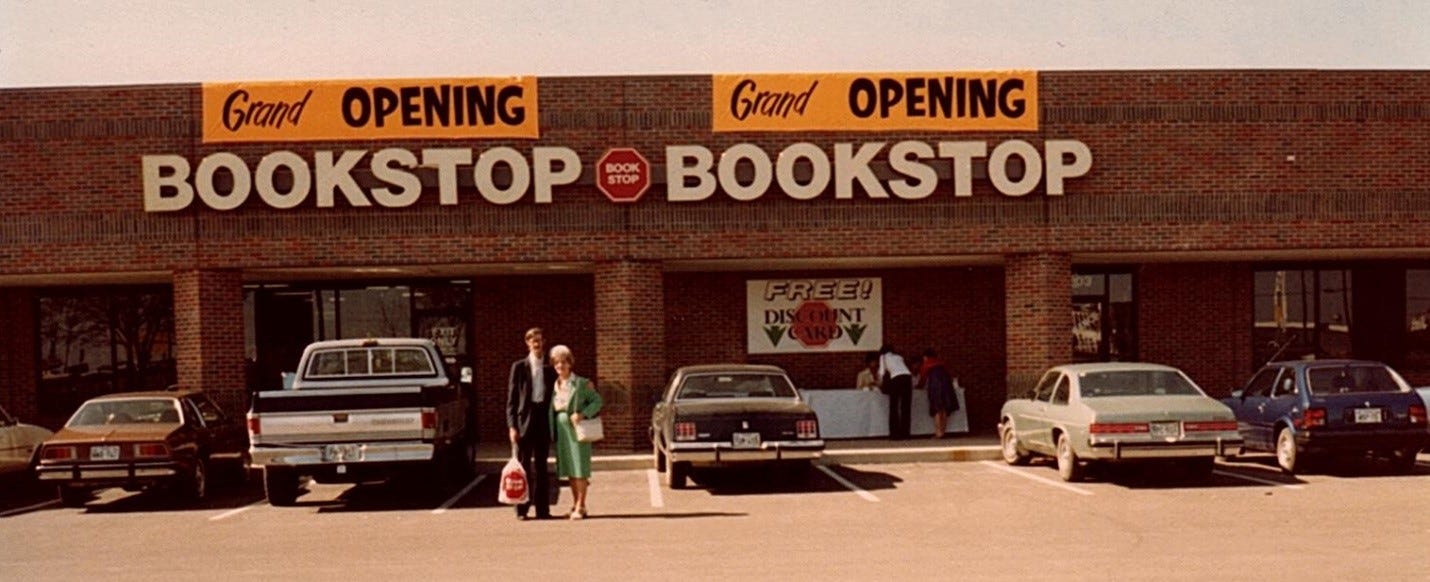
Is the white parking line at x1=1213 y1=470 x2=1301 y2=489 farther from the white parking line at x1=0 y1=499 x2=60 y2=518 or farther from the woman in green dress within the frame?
the white parking line at x1=0 y1=499 x2=60 y2=518

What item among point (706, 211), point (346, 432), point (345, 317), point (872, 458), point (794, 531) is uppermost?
point (706, 211)

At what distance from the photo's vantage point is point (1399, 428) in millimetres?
14062

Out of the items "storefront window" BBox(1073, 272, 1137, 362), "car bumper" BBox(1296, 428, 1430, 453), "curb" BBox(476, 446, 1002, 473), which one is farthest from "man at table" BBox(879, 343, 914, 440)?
"car bumper" BBox(1296, 428, 1430, 453)

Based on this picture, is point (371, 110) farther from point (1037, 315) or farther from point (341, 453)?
point (1037, 315)

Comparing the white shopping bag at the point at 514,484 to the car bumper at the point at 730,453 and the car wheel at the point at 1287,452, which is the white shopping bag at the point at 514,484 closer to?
the car bumper at the point at 730,453

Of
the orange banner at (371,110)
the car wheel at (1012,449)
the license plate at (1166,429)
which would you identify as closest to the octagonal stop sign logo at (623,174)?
the orange banner at (371,110)

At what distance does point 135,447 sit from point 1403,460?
49.1ft

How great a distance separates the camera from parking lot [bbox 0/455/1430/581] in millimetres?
8922

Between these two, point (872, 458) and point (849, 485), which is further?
point (872, 458)

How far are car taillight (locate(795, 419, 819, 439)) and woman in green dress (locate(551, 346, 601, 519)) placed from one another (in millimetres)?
2806

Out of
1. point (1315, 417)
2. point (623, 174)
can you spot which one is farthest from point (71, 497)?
point (1315, 417)

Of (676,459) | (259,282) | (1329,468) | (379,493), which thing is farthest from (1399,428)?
(259,282)

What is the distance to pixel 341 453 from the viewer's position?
41.5ft

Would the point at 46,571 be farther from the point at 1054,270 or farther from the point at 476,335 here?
the point at 1054,270
